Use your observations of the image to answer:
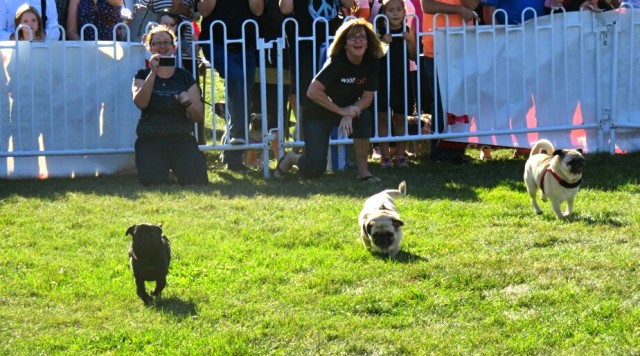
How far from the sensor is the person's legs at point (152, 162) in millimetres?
11141

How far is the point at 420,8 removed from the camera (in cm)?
1315

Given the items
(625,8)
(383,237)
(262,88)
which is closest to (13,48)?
(262,88)

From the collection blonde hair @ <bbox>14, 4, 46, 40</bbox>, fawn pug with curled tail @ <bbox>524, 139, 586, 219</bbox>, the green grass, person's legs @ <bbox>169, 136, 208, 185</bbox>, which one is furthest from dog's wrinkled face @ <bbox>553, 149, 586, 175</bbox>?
blonde hair @ <bbox>14, 4, 46, 40</bbox>

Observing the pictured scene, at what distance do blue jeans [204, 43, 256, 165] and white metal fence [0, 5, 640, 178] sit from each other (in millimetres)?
137

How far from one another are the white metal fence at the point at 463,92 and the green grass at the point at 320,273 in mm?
869

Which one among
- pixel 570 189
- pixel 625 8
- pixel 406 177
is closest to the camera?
pixel 570 189

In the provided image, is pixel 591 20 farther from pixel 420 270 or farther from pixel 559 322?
pixel 559 322

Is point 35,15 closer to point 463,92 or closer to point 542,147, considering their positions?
point 463,92

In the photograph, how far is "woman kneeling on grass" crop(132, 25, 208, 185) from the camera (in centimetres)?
1113

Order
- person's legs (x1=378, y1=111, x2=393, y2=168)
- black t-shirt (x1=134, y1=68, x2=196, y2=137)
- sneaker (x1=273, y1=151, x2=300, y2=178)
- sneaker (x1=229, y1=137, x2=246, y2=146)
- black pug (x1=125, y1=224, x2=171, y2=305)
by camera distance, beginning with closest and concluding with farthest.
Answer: black pug (x1=125, y1=224, x2=171, y2=305)
black t-shirt (x1=134, y1=68, x2=196, y2=137)
sneaker (x1=273, y1=151, x2=300, y2=178)
sneaker (x1=229, y1=137, x2=246, y2=146)
person's legs (x1=378, y1=111, x2=393, y2=168)

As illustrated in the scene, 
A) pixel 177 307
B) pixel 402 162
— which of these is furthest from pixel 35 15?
pixel 177 307

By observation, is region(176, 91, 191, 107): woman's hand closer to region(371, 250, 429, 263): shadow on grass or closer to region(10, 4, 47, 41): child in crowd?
region(10, 4, 47, 41): child in crowd

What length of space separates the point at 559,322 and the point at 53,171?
261 inches

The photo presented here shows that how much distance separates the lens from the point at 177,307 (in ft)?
22.9
